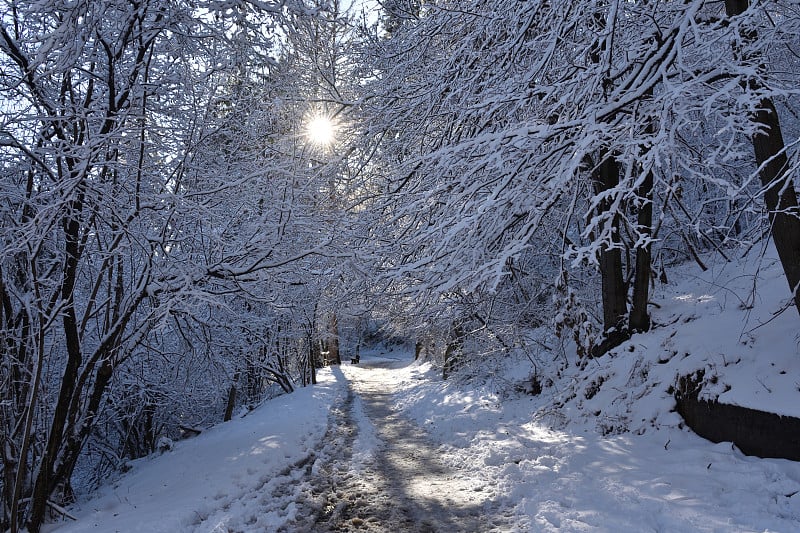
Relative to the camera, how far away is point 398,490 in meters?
6.74

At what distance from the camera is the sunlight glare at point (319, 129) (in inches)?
295

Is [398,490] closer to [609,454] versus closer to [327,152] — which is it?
[609,454]

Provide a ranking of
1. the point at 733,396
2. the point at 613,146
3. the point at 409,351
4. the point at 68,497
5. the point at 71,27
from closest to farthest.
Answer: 1. the point at 613,146
2. the point at 71,27
3. the point at 733,396
4. the point at 68,497
5. the point at 409,351

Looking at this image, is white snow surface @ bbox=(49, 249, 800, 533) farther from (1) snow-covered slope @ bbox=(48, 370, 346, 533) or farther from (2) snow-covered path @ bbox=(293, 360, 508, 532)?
(2) snow-covered path @ bbox=(293, 360, 508, 532)

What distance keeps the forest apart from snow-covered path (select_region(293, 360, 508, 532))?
8.21 ft

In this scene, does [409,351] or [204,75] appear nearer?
[204,75]

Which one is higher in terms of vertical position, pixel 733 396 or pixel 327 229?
pixel 327 229

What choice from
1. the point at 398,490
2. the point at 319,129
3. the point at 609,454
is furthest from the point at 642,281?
the point at 319,129

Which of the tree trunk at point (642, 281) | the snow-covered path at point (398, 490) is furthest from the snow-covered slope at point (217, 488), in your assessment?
the tree trunk at point (642, 281)

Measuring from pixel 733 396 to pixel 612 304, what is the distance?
3.85 meters

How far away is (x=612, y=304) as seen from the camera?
A: 9227mm

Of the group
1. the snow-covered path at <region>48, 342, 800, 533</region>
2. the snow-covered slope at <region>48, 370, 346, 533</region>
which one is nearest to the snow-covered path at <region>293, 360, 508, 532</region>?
the snow-covered path at <region>48, 342, 800, 533</region>

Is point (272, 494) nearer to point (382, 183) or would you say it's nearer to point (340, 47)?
point (382, 183)

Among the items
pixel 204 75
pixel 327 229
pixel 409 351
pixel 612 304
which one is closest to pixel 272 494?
pixel 327 229
